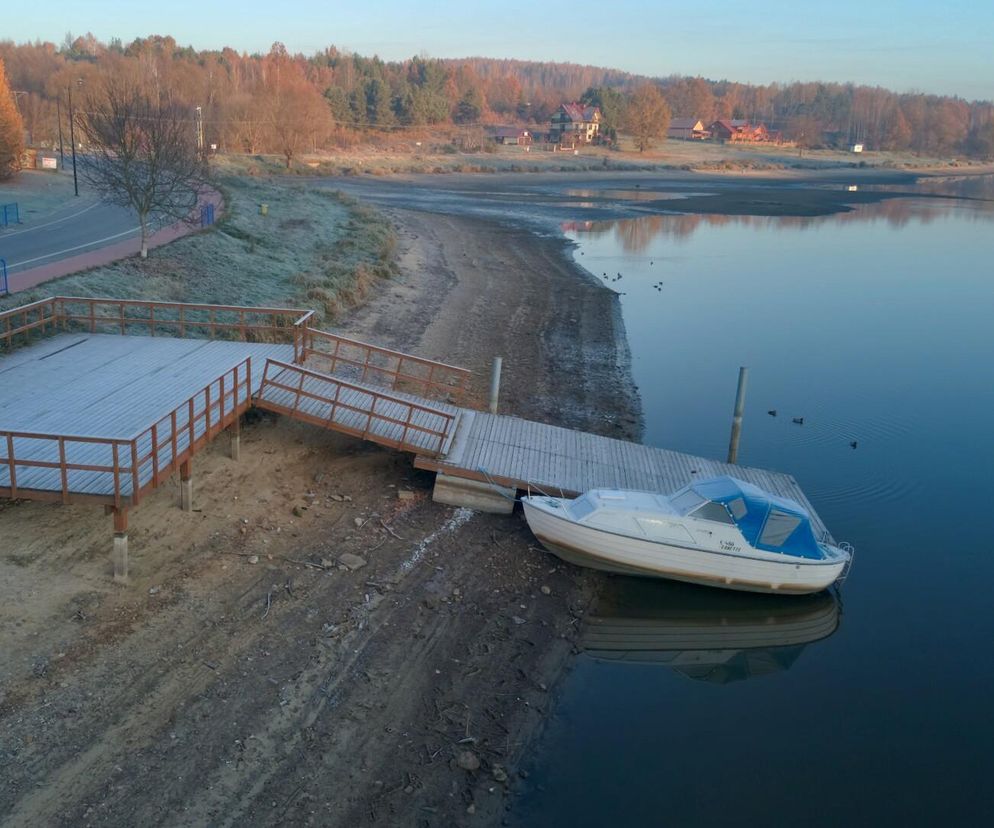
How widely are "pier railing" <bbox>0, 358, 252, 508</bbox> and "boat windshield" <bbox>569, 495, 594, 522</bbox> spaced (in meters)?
5.70

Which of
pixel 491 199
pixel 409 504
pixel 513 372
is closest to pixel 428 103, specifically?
pixel 491 199

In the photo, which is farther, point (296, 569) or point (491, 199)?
point (491, 199)

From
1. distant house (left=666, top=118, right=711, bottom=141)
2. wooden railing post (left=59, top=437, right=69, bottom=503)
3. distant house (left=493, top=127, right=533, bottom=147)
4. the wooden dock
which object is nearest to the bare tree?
the wooden dock

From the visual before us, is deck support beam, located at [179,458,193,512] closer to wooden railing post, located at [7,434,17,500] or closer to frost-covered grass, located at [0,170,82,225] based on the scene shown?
wooden railing post, located at [7,434,17,500]

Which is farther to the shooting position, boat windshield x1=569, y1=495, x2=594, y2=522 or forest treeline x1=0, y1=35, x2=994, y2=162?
forest treeline x1=0, y1=35, x2=994, y2=162

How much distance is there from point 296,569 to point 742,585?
682cm

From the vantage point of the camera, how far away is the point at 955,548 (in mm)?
16828

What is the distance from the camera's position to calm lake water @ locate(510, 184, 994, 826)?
10570 mm

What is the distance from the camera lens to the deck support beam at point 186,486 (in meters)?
13.9

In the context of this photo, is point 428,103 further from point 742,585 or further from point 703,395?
point 742,585

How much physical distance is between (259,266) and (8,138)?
86.1 feet

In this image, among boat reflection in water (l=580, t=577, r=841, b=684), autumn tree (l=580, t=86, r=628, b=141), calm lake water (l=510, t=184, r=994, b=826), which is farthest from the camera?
autumn tree (l=580, t=86, r=628, b=141)

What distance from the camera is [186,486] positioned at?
14062 millimetres

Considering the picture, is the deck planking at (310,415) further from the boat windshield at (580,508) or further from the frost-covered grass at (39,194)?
the frost-covered grass at (39,194)
